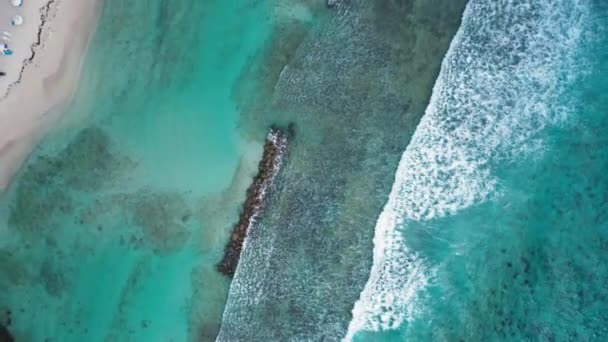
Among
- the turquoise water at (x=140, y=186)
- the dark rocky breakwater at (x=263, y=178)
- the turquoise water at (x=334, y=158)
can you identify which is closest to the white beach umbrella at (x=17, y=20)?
the turquoise water at (x=140, y=186)

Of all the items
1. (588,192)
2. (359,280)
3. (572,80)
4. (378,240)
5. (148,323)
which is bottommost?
(148,323)

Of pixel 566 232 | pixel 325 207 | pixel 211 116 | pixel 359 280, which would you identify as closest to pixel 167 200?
pixel 211 116

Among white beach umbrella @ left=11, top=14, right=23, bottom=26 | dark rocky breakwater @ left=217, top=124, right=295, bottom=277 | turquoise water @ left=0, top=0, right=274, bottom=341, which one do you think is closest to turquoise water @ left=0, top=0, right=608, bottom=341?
turquoise water @ left=0, top=0, right=274, bottom=341

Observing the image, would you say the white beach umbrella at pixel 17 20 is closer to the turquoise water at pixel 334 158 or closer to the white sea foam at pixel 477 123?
the turquoise water at pixel 334 158

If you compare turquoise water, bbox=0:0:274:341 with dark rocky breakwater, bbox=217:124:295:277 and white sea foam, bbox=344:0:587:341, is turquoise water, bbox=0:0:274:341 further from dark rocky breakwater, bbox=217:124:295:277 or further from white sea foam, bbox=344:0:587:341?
white sea foam, bbox=344:0:587:341

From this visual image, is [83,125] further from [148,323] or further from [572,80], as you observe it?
[572,80]

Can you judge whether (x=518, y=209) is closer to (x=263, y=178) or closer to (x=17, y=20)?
A: (x=263, y=178)
